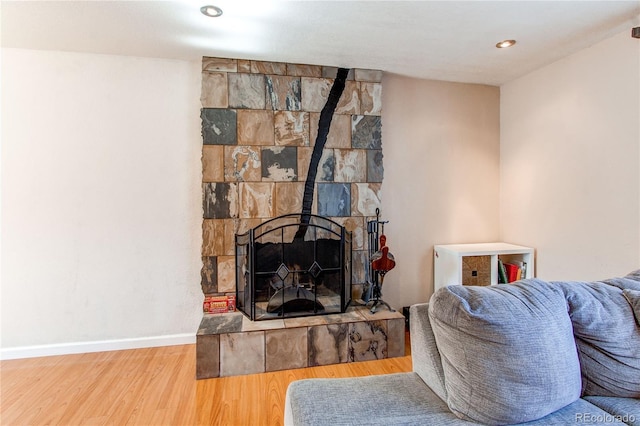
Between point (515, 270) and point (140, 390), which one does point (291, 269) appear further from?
point (515, 270)

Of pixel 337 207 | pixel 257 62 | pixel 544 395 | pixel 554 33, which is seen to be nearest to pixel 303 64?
A: pixel 257 62

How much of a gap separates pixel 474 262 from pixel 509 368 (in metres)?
2.06

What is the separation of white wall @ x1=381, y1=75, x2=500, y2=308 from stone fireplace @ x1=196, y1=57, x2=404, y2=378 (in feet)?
0.87

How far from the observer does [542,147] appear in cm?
269

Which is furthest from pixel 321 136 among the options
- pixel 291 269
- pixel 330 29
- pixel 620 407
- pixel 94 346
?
pixel 94 346

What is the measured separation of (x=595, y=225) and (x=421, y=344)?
6.29 ft

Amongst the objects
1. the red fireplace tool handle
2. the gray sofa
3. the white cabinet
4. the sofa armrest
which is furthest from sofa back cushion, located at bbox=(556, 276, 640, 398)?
the white cabinet

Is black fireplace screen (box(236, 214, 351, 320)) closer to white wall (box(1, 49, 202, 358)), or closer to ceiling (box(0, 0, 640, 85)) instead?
white wall (box(1, 49, 202, 358))

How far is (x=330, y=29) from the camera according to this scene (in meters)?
2.06

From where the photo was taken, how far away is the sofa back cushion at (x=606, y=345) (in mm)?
1142

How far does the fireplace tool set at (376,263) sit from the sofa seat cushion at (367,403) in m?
1.28

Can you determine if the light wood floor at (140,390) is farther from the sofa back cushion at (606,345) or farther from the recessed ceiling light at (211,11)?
the recessed ceiling light at (211,11)

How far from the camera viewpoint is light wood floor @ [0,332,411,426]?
1.74 meters

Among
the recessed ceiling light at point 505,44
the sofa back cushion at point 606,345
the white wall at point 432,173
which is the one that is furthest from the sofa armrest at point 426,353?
the recessed ceiling light at point 505,44
